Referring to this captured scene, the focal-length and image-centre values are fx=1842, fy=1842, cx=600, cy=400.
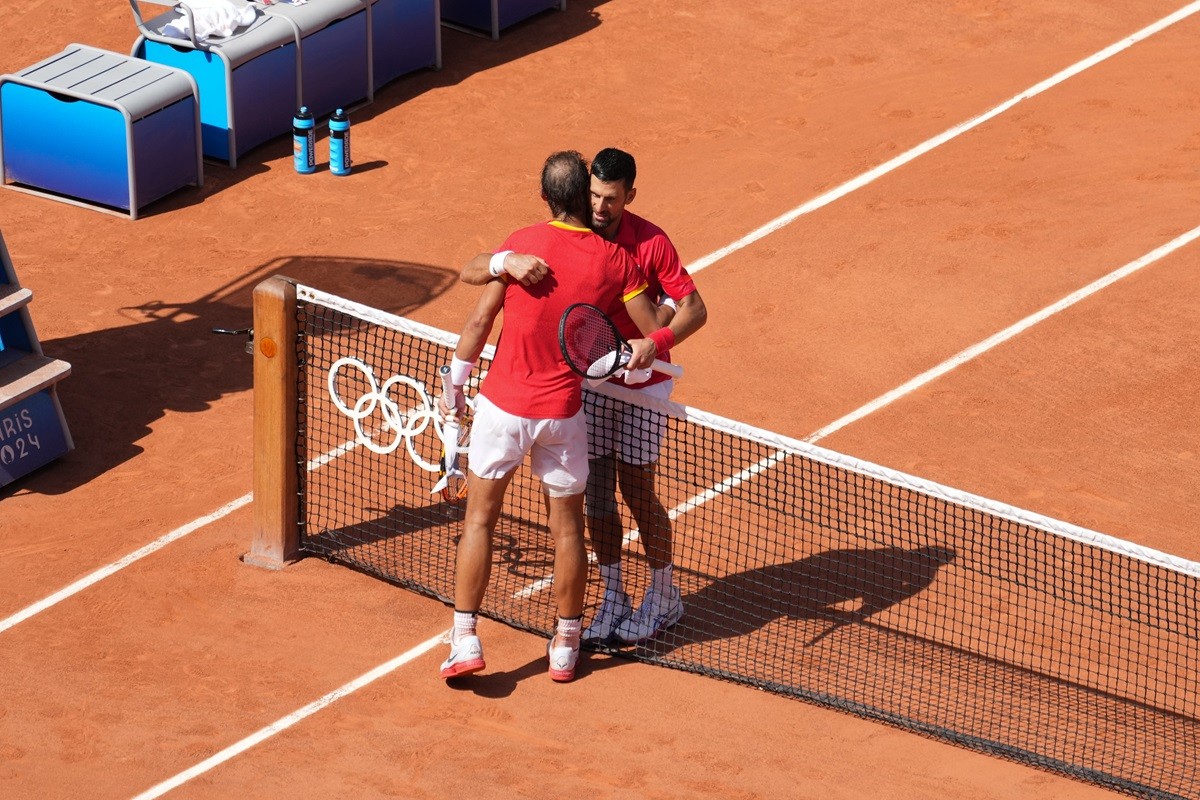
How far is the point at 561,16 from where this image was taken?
60.5ft

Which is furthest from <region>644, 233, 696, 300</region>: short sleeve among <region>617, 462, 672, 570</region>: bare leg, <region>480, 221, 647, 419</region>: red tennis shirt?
<region>617, 462, 672, 570</region>: bare leg

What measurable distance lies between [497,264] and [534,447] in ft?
3.12

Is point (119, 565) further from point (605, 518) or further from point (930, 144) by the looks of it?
point (930, 144)

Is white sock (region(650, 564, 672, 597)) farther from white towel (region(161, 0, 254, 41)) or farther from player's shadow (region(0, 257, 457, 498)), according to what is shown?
white towel (region(161, 0, 254, 41))

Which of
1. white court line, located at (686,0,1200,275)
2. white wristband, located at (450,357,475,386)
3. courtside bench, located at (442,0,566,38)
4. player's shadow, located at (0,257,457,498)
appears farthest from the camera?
courtside bench, located at (442,0,566,38)

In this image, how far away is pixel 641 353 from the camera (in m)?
8.68

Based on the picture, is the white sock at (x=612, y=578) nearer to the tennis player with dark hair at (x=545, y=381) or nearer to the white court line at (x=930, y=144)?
the tennis player with dark hair at (x=545, y=381)

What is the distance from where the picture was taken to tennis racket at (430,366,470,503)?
945 centimetres

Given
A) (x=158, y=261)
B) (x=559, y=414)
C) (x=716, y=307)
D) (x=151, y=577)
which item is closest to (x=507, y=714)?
(x=559, y=414)

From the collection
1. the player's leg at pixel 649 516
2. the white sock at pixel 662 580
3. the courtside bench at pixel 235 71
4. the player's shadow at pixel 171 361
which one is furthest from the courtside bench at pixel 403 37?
the white sock at pixel 662 580

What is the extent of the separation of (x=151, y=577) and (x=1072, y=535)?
16.5ft

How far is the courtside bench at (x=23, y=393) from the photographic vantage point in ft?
36.4

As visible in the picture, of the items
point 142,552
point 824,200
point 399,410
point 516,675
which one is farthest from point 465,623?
point 824,200

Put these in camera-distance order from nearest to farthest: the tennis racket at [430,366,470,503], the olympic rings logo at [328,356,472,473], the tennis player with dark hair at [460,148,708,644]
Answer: the tennis player with dark hair at [460,148,708,644] < the tennis racket at [430,366,470,503] < the olympic rings logo at [328,356,472,473]
